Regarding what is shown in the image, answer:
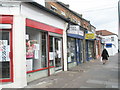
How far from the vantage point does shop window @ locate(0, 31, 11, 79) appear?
5.98 meters

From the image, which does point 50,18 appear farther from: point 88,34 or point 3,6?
point 88,34

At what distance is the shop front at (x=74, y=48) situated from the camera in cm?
1143

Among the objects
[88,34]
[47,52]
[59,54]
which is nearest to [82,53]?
[88,34]

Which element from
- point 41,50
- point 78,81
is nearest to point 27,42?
point 41,50

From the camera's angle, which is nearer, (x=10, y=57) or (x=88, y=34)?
(x=10, y=57)

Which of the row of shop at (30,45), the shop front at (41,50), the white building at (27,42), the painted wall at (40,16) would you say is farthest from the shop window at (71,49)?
the painted wall at (40,16)

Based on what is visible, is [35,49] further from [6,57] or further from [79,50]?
[79,50]

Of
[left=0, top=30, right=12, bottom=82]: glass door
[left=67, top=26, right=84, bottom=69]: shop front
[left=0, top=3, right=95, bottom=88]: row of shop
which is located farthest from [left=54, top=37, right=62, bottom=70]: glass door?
[left=0, top=30, right=12, bottom=82]: glass door

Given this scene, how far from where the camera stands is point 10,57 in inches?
235

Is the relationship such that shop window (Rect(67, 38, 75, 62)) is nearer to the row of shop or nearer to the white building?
the row of shop

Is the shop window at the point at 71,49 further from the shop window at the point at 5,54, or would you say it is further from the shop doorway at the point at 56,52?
the shop window at the point at 5,54

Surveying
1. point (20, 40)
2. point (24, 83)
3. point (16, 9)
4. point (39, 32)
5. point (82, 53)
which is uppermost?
point (16, 9)

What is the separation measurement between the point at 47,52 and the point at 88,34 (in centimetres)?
772

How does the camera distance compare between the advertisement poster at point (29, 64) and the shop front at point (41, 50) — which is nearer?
the advertisement poster at point (29, 64)
